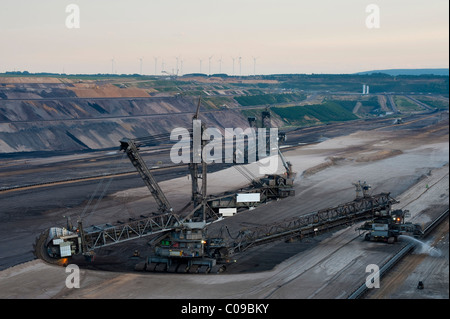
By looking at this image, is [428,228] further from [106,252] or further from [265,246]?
[106,252]

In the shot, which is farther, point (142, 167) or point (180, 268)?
point (142, 167)

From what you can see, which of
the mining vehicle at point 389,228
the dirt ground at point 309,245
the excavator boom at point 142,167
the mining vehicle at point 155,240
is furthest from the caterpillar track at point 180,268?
the mining vehicle at point 389,228

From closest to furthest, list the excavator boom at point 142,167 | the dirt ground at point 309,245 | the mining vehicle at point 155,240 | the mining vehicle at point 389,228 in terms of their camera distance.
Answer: the dirt ground at point 309,245
the mining vehicle at point 155,240
the excavator boom at point 142,167
the mining vehicle at point 389,228

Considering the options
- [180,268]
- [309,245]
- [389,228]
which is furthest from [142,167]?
[389,228]

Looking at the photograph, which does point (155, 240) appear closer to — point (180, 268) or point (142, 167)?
point (180, 268)

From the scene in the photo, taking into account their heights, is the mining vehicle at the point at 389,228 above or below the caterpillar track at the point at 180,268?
above

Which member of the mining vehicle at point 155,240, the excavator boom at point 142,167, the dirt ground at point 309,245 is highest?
the excavator boom at point 142,167

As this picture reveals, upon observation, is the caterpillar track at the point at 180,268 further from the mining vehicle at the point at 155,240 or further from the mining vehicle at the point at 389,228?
the mining vehicle at the point at 389,228

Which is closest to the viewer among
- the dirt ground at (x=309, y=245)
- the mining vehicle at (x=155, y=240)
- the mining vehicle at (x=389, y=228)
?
the dirt ground at (x=309, y=245)

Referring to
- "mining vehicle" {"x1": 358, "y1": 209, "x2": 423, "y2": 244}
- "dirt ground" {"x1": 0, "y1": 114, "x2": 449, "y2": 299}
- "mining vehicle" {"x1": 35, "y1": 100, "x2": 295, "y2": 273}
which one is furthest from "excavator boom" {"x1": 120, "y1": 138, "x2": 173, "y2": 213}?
"mining vehicle" {"x1": 358, "y1": 209, "x2": 423, "y2": 244}

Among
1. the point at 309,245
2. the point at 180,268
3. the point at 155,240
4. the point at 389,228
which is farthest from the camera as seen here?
the point at 389,228

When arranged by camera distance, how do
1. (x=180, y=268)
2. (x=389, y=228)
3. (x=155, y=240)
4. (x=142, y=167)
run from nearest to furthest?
(x=180, y=268) < (x=155, y=240) < (x=142, y=167) < (x=389, y=228)
